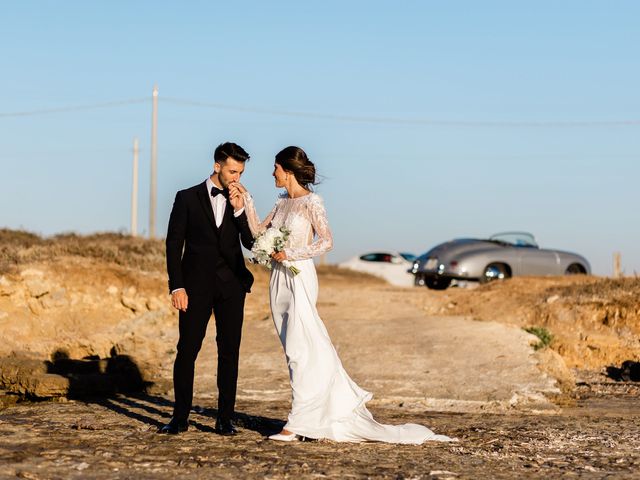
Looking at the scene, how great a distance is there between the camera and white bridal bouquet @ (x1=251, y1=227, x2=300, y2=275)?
343 inches

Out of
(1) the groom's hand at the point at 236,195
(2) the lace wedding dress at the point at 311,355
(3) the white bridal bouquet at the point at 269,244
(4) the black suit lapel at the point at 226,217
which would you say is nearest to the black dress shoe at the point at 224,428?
(2) the lace wedding dress at the point at 311,355

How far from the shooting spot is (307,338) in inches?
347

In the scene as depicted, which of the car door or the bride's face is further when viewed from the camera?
the car door

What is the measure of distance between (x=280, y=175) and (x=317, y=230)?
0.56 m

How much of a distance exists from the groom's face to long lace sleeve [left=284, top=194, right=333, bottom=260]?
0.65 m

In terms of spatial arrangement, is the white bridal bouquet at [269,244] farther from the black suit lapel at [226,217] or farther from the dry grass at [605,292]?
the dry grass at [605,292]

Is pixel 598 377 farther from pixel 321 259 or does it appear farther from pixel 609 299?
pixel 321 259

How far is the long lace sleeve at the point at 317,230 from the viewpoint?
880cm

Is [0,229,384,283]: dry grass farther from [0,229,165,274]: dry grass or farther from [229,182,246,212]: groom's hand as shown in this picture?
[229,182,246,212]: groom's hand

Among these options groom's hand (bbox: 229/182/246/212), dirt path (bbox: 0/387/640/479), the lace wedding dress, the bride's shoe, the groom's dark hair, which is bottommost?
dirt path (bbox: 0/387/640/479)

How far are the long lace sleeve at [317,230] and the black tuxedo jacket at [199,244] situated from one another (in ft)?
1.72

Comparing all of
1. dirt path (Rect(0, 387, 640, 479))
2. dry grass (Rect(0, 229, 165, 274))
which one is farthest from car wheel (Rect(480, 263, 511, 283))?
dirt path (Rect(0, 387, 640, 479))

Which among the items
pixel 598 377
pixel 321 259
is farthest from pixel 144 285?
pixel 321 259

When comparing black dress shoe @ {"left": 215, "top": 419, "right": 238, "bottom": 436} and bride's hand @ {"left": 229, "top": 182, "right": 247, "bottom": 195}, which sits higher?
bride's hand @ {"left": 229, "top": 182, "right": 247, "bottom": 195}
